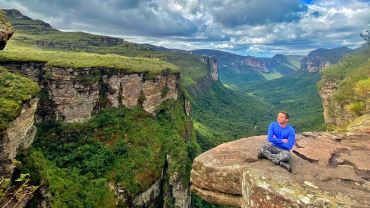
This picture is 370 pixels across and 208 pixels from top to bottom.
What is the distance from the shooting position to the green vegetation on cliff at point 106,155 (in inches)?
1870

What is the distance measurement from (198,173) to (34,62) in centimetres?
4596

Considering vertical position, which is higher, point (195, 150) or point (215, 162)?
point (215, 162)

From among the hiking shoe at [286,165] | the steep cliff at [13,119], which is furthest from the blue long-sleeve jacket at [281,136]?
the steep cliff at [13,119]

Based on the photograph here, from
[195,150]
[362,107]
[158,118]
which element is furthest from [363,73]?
[158,118]

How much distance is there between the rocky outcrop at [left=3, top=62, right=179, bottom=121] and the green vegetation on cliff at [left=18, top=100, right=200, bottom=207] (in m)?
1.58

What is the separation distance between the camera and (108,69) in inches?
2456

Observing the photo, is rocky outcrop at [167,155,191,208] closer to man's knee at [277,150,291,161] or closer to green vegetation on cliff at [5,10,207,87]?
green vegetation on cliff at [5,10,207,87]

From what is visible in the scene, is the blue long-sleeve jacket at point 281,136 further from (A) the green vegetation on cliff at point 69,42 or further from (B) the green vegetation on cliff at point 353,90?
(A) the green vegetation on cliff at point 69,42

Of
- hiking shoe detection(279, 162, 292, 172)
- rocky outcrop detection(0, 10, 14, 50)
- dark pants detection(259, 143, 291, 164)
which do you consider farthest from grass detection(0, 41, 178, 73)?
hiking shoe detection(279, 162, 292, 172)

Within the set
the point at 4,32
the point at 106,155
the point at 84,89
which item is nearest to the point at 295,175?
the point at 4,32

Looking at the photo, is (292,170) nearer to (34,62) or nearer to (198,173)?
(198,173)

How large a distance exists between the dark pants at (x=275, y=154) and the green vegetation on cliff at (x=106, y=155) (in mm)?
30180

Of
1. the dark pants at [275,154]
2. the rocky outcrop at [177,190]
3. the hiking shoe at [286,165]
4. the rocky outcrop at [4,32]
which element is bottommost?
the rocky outcrop at [177,190]

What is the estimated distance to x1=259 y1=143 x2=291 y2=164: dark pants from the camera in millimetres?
13383
